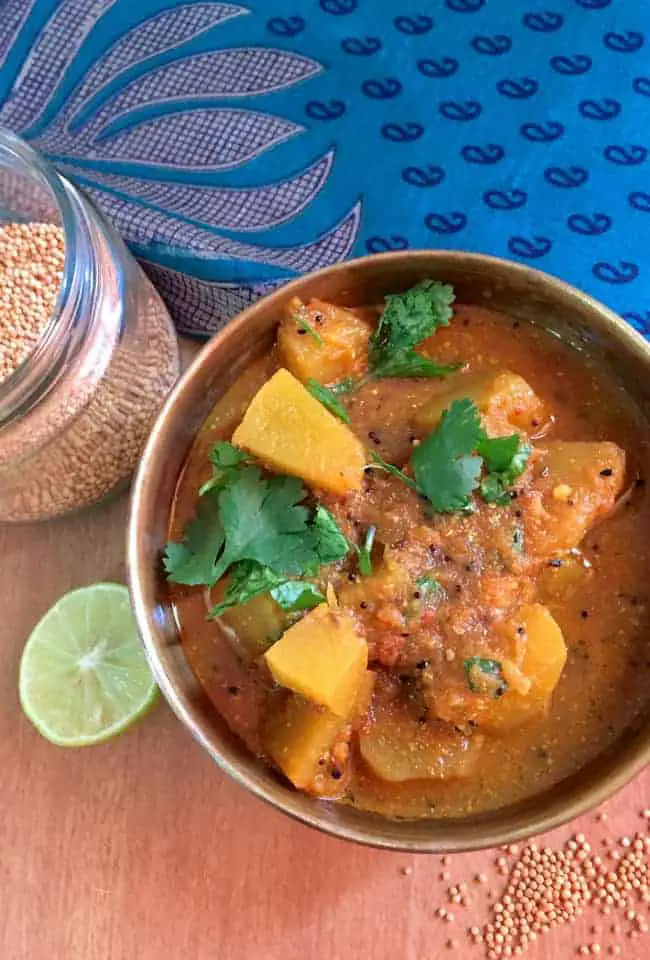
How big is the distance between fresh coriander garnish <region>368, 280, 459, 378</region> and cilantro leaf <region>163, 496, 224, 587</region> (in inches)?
13.0

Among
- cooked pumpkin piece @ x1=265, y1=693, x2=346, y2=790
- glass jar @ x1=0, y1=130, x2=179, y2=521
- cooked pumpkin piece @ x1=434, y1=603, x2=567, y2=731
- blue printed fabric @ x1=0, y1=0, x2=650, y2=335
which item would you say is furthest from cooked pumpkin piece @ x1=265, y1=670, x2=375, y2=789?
blue printed fabric @ x1=0, y1=0, x2=650, y2=335

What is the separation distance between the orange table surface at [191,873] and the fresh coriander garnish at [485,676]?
0.56 meters

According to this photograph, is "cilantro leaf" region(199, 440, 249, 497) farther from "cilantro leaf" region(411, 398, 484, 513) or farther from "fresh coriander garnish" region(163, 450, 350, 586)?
"cilantro leaf" region(411, 398, 484, 513)

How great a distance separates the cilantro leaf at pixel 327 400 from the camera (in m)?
1.56

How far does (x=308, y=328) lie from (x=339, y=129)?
0.63m

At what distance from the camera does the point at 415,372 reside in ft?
5.35

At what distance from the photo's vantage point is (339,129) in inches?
81.2

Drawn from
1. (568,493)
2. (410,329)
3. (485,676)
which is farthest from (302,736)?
(410,329)

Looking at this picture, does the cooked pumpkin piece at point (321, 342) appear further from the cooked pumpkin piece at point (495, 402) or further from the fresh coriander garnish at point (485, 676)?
the fresh coriander garnish at point (485, 676)

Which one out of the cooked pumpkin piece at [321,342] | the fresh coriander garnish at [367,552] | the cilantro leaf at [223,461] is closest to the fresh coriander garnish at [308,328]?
the cooked pumpkin piece at [321,342]

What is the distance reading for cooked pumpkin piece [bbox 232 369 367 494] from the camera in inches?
59.2

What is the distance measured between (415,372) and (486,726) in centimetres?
53

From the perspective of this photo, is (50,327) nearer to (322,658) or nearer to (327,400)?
(327,400)

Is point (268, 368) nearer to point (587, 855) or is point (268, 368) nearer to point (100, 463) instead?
point (100, 463)
